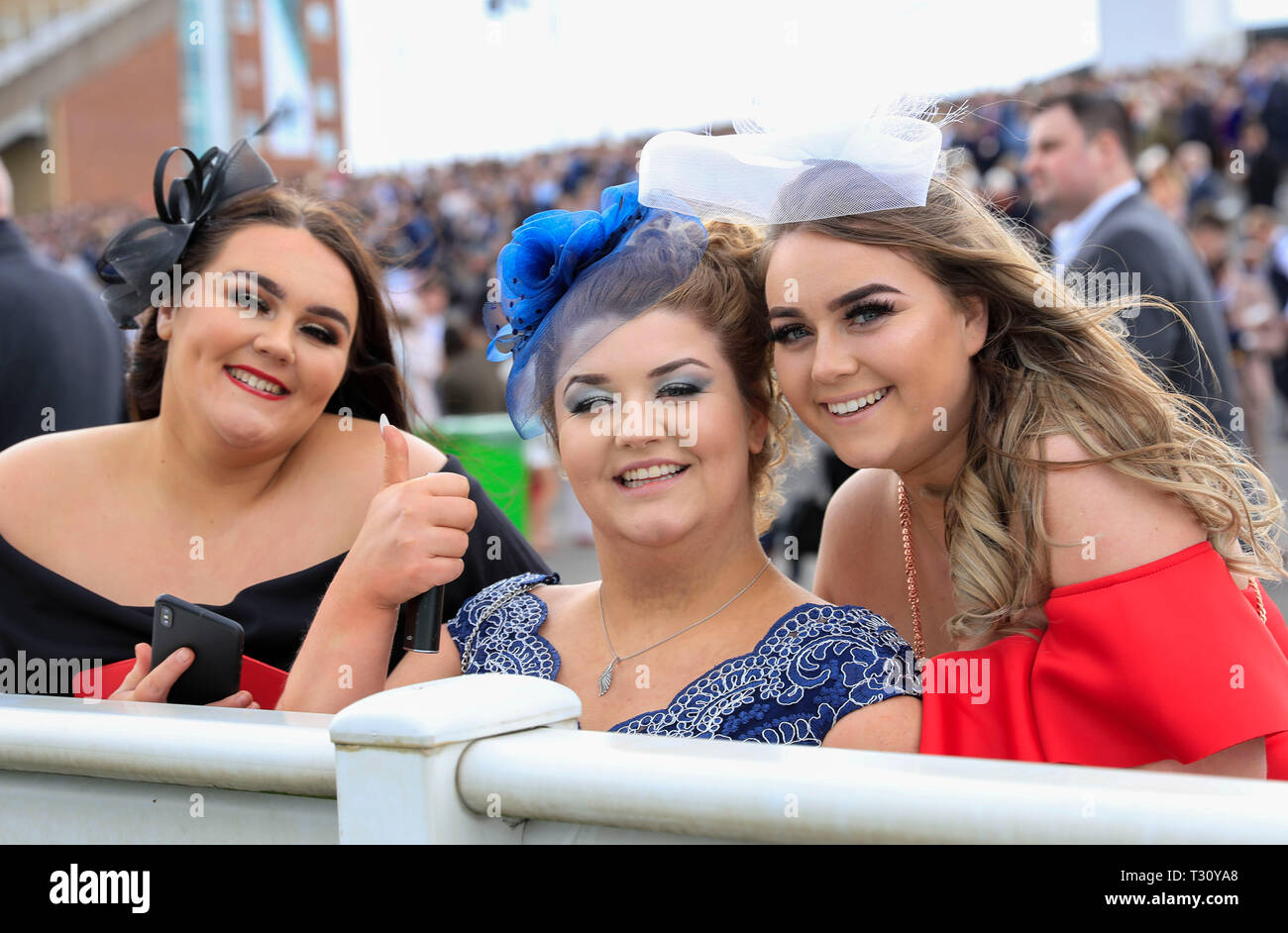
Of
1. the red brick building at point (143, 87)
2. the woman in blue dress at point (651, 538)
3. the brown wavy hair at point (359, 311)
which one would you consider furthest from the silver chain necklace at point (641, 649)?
the red brick building at point (143, 87)

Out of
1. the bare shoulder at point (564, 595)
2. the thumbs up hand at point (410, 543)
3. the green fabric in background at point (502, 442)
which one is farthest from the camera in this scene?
the green fabric in background at point (502, 442)

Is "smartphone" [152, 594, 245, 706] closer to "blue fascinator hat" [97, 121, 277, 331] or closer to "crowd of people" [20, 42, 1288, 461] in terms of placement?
"blue fascinator hat" [97, 121, 277, 331]

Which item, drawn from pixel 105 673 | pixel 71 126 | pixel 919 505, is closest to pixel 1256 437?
pixel 919 505

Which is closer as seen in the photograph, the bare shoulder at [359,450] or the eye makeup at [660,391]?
the eye makeup at [660,391]

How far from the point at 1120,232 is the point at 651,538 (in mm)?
3254

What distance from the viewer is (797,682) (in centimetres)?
187

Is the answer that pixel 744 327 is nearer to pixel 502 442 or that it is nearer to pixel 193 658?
pixel 193 658

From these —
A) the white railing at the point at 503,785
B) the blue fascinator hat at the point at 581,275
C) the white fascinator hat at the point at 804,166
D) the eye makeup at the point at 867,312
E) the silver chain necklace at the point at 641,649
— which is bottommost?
the white railing at the point at 503,785

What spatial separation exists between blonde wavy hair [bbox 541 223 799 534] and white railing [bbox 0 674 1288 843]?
942 mm

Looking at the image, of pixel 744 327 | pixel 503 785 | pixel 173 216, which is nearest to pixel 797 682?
pixel 744 327

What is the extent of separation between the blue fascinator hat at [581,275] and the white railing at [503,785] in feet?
3.06

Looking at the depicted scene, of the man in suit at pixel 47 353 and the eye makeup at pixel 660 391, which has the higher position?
the man in suit at pixel 47 353

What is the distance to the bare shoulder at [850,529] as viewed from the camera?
2461 millimetres

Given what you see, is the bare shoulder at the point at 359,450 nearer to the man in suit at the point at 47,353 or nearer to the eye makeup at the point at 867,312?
the eye makeup at the point at 867,312
